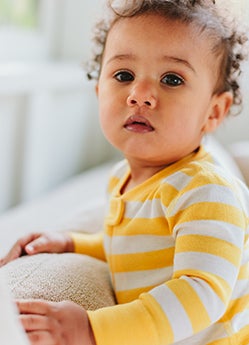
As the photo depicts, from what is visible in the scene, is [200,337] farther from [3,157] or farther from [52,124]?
[52,124]

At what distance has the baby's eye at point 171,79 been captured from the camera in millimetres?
881

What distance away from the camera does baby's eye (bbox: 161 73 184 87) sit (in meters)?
0.88

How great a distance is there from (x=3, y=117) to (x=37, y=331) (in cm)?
109

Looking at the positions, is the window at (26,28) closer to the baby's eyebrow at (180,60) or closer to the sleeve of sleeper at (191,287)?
the baby's eyebrow at (180,60)

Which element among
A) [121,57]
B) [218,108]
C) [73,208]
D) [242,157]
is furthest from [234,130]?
[121,57]

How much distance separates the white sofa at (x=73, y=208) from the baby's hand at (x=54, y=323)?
17.9 inches

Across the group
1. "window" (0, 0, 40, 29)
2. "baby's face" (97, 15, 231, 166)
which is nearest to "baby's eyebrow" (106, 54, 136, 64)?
"baby's face" (97, 15, 231, 166)

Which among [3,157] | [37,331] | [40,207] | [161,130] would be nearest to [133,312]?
[37,331]

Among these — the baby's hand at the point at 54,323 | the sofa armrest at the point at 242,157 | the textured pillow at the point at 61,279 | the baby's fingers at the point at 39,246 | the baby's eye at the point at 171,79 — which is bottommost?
the baby's hand at the point at 54,323

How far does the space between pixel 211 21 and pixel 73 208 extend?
75 centimetres

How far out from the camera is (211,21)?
2.96 feet

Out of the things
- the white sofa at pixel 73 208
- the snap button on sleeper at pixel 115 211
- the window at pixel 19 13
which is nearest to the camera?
the snap button on sleeper at pixel 115 211

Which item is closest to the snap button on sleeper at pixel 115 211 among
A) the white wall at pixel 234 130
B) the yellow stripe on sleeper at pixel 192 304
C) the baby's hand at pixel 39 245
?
the baby's hand at pixel 39 245

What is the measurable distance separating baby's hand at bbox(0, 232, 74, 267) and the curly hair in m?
0.36
